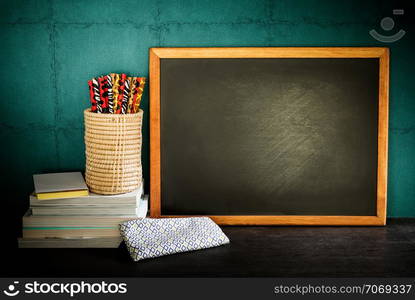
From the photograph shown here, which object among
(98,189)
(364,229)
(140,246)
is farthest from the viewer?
(364,229)

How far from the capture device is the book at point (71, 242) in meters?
1.63

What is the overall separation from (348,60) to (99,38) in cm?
91

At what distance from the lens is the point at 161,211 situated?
6.13 ft

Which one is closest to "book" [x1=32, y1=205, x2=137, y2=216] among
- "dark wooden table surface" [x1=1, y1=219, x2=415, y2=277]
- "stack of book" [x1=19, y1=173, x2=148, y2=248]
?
"stack of book" [x1=19, y1=173, x2=148, y2=248]

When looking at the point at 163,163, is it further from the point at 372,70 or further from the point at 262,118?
the point at 372,70

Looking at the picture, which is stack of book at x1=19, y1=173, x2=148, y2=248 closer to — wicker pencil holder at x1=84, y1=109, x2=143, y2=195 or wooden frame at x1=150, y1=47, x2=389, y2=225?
wicker pencil holder at x1=84, y1=109, x2=143, y2=195

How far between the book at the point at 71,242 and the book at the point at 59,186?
0.47ft

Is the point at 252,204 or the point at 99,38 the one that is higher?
the point at 99,38

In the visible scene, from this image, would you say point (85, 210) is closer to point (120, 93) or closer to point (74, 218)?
point (74, 218)

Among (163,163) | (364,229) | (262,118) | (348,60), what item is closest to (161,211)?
(163,163)

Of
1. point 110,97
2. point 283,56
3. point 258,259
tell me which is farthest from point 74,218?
point 283,56

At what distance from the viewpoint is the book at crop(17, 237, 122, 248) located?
1634mm

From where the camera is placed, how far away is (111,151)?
1.67 meters

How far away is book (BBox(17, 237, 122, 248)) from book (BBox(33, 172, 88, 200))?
0.14m
